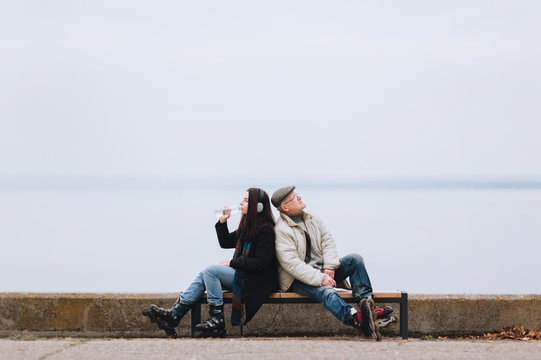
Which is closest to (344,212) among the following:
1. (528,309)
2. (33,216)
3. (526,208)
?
(526,208)

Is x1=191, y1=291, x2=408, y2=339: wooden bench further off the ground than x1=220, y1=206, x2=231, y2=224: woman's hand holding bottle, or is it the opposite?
x1=220, y1=206, x2=231, y2=224: woman's hand holding bottle

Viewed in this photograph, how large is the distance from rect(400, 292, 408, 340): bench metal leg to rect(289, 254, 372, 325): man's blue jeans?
37cm

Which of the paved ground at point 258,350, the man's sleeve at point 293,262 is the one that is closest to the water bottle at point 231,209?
the man's sleeve at point 293,262

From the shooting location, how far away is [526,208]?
42094mm

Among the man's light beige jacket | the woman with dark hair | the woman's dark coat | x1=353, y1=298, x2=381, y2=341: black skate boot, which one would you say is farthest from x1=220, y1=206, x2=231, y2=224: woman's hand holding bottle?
x1=353, y1=298, x2=381, y2=341: black skate boot

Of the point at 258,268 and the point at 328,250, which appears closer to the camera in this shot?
the point at 258,268

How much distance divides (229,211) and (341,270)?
114 centimetres

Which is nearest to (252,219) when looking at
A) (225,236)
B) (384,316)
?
(225,236)

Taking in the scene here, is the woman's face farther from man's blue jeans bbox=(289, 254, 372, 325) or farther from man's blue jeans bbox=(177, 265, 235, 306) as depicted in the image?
man's blue jeans bbox=(289, 254, 372, 325)

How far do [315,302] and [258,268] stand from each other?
0.59m

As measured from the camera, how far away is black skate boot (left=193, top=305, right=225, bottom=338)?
247 inches

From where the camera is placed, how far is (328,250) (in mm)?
6457

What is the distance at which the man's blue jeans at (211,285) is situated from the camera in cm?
629

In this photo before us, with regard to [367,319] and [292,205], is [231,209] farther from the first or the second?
[367,319]
